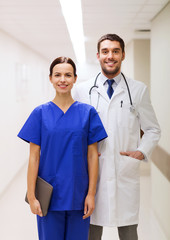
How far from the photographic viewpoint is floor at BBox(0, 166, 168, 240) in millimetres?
3098

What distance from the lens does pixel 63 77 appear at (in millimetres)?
1668

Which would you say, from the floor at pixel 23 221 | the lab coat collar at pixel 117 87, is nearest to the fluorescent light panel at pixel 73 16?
the lab coat collar at pixel 117 87

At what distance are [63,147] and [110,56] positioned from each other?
595mm

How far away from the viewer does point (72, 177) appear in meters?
1.67

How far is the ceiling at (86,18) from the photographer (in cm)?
306

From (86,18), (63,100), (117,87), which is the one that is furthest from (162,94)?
(63,100)

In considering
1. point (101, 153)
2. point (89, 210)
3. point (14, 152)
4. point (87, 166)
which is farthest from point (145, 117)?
point (14, 152)

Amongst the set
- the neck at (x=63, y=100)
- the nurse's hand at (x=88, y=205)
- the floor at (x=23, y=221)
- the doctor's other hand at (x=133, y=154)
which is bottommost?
the floor at (x=23, y=221)

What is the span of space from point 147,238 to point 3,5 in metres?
2.55

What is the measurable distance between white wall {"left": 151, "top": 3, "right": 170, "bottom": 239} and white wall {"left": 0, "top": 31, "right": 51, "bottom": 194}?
198 centimetres

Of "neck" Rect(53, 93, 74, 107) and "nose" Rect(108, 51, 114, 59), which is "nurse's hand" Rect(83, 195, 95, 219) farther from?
"nose" Rect(108, 51, 114, 59)

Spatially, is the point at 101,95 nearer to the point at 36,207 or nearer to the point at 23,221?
the point at 36,207

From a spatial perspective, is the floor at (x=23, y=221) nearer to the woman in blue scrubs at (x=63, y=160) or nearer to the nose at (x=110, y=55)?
the woman in blue scrubs at (x=63, y=160)

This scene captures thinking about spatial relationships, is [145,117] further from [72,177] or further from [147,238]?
[147,238]
